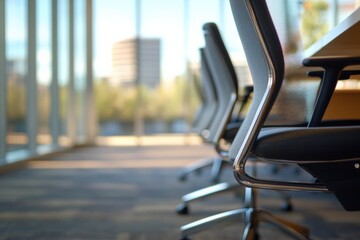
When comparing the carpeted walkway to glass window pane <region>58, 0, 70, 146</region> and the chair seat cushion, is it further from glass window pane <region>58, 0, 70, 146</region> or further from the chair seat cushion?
glass window pane <region>58, 0, 70, 146</region>

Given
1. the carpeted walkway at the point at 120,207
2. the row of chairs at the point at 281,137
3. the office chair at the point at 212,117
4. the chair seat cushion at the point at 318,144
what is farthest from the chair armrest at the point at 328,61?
the carpeted walkway at the point at 120,207

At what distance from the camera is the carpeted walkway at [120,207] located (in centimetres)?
186

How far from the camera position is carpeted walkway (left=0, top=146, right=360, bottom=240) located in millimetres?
1864

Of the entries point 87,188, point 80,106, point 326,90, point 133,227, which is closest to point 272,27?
point 326,90

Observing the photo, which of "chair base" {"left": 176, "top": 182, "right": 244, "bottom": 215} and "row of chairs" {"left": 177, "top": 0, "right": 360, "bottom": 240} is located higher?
"row of chairs" {"left": 177, "top": 0, "right": 360, "bottom": 240}

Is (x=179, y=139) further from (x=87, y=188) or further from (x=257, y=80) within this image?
(x=257, y=80)

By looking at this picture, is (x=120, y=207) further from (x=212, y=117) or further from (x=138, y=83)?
(x=138, y=83)

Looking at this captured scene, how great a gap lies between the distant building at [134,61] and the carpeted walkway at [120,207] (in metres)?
3.42

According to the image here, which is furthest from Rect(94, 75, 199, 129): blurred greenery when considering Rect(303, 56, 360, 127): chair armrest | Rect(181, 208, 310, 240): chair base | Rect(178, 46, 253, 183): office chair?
Rect(303, 56, 360, 127): chair armrest

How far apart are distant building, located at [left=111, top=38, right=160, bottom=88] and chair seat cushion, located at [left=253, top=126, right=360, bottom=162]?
630cm

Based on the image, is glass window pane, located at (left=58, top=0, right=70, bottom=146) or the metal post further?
the metal post

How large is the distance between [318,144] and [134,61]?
6447 millimetres

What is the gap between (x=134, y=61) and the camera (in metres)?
7.18

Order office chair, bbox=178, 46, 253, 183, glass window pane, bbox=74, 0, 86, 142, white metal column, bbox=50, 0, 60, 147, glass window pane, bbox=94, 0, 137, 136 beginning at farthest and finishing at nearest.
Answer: glass window pane, bbox=94, 0, 137, 136 → glass window pane, bbox=74, 0, 86, 142 → white metal column, bbox=50, 0, 60, 147 → office chair, bbox=178, 46, 253, 183
